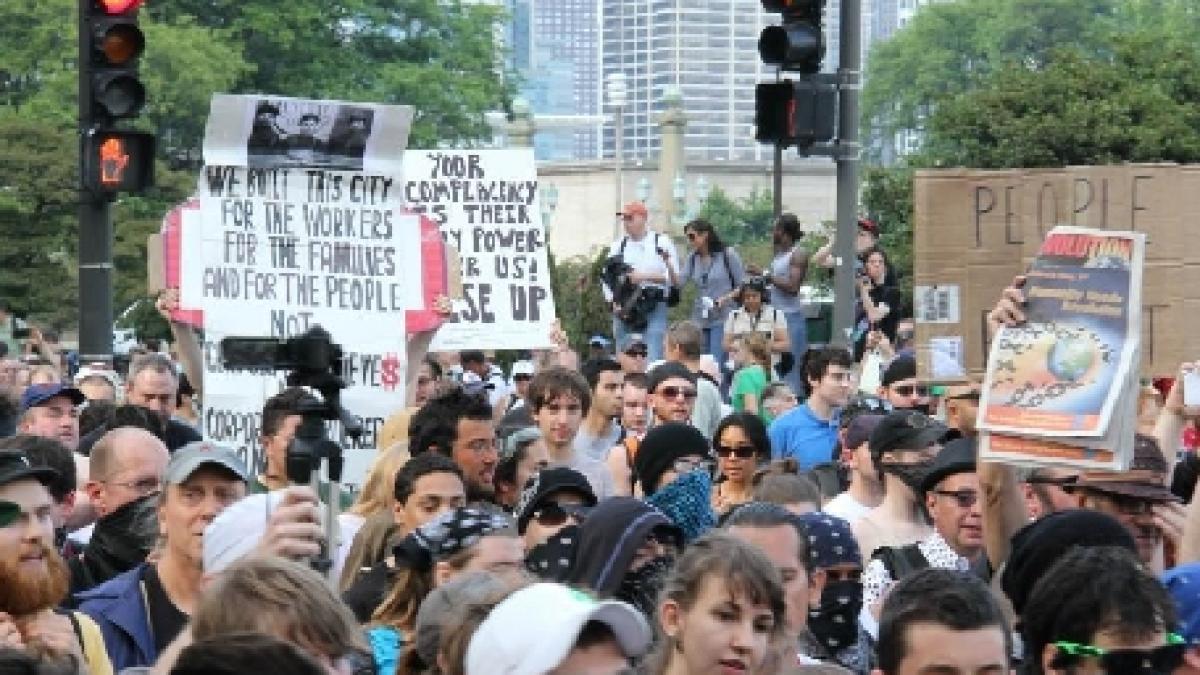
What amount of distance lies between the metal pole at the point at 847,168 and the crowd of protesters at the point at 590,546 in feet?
4.19

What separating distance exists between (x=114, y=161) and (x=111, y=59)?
0.55 meters

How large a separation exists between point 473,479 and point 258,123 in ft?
5.34

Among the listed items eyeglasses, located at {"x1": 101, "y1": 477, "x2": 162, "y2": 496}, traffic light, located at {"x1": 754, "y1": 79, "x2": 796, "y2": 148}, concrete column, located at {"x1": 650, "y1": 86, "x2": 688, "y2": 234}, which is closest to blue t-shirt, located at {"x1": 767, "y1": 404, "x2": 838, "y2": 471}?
traffic light, located at {"x1": 754, "y1": 79, "x2": 796, "y2": 148}

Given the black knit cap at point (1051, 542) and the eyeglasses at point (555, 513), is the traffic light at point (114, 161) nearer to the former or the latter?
the eyeglasses at point (555, 513)

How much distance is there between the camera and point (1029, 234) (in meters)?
10.7

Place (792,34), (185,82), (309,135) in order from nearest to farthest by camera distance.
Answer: (309,135) < (792,34) < (185,82)

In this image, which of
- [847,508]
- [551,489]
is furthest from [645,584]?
[847,508]

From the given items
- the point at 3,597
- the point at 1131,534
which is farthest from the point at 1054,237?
the point at 3,597

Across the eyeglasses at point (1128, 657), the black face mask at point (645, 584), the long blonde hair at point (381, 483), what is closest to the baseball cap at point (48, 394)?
the long blonde hair at point (381, 483)

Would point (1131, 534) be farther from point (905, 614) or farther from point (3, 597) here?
point (3, 597)

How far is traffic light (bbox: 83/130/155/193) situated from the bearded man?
27.7 feet

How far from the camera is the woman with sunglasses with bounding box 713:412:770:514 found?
12.7 metres

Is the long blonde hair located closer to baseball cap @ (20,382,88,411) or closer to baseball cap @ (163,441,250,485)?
baseball cap @ (163,441,250,485)

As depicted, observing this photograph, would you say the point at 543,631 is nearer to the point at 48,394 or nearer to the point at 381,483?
the point at 381,483
